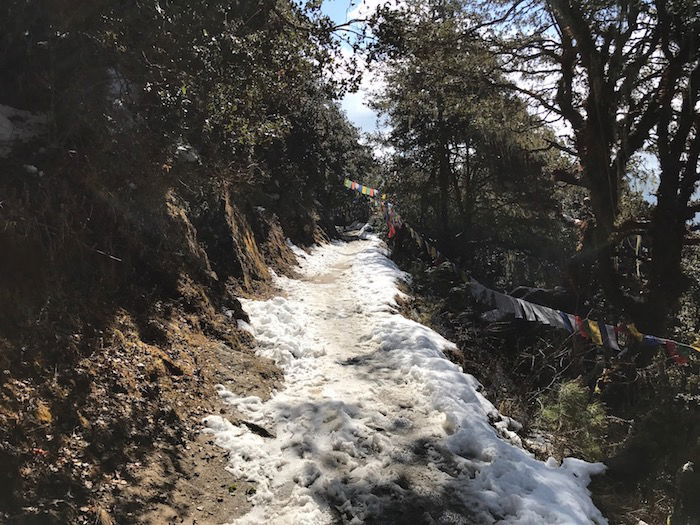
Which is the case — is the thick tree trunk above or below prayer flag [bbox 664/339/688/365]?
above

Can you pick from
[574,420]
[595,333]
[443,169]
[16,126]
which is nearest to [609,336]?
[595,333]

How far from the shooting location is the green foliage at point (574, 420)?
21.6 feet

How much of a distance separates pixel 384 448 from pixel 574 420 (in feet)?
11.4

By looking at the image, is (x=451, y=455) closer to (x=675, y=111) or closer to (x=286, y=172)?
(x=675, y=111)

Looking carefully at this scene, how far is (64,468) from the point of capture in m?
3.29

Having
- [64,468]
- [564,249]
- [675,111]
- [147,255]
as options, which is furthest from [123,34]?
[564,249]

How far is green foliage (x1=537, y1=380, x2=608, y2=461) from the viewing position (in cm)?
658

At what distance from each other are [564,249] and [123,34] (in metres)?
20.1

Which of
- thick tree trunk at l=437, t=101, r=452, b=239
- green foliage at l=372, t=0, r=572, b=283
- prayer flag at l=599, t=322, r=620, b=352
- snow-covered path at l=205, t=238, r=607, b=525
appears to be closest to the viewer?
snow-covered path at l=205, t=238, r=607, b=525

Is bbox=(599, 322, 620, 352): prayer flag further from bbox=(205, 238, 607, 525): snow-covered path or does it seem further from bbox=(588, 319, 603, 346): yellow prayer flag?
bbox=(205, 238, 607, 525): snow-covered path

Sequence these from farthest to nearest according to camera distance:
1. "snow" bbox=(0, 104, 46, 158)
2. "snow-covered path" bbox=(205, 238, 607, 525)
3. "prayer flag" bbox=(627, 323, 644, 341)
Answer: "prayer flag" bbox=(627, 323, 644, 341), "snow" bbox=(0, 104, 46, 158), "snow-covered path" bbox=(205, 238, 607, 525)

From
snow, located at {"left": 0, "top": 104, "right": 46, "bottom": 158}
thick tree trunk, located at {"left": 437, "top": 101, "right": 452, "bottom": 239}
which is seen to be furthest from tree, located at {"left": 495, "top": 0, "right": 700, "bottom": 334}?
thick tree trunk, located at {"left": 437, "top": 101, "right": 452, "bottom": 239}

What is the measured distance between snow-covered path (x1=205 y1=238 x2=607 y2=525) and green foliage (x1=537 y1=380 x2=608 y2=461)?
112 centimetres

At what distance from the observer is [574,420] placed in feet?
22.5
